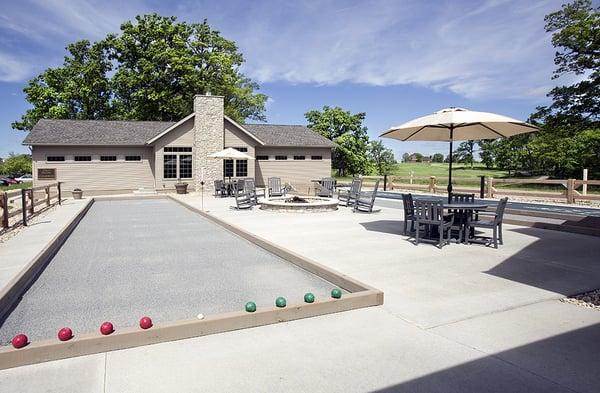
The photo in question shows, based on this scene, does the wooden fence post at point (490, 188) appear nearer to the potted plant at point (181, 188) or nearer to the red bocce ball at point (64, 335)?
the potted plant at point (181, 188)

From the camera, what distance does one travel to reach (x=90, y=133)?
25500mm

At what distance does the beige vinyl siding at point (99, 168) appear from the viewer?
23.6 metres

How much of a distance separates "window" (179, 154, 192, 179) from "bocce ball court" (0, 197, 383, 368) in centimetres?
1638

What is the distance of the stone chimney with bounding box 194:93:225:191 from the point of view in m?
24.9

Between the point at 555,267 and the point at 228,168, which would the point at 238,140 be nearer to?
the point at 228,168

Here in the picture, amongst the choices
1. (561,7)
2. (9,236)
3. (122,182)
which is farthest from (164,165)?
(561,7)

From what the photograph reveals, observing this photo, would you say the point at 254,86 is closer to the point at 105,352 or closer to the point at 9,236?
the point at 9,236

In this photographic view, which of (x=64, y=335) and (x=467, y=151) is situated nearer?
(x=64, y=335)

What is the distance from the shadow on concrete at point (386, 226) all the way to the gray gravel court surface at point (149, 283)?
3.32 metres

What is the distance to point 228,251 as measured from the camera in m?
7.93

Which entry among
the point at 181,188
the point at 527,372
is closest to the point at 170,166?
the point at 181,188

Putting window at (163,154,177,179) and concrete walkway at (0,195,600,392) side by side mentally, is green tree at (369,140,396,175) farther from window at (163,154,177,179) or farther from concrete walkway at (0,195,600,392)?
concrete walkway at (0,195,600,392)

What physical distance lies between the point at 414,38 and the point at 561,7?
487 inches

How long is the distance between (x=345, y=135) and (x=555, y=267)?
38.4 m
